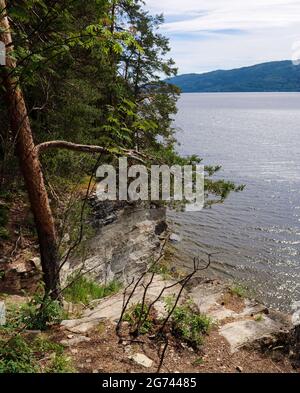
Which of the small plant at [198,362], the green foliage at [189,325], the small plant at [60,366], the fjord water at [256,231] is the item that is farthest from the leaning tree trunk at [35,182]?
the fjord water at [256,231]

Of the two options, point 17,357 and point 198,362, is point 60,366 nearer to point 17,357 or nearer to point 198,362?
point 17,357

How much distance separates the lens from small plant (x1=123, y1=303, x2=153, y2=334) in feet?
21.8

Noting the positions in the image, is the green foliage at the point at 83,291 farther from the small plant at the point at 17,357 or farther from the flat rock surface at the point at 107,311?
the small plant at the point at 17,357

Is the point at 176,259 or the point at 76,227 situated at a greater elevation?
the point at 76,227

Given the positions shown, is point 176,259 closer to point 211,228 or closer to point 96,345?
point 211,228

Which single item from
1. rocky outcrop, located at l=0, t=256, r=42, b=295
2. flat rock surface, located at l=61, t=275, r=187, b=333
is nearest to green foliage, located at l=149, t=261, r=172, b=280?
flat rock surface, located at l=61, t=275, r=187, b=333

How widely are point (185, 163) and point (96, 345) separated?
7.02m

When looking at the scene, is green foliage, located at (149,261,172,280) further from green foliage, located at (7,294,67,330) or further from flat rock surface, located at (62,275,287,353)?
green foliage, located at (7,294,67,330)

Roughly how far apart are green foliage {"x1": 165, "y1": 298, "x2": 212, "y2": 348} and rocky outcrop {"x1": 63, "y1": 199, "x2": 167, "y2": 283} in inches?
228

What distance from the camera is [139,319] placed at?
649 cm

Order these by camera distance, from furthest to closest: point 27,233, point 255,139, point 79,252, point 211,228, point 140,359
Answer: point 255,139 < point 211,228 < point 79,252 < point 27,233 < point 140,359

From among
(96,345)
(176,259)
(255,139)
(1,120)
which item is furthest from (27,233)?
(255,139)

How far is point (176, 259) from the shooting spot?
23.0 metres

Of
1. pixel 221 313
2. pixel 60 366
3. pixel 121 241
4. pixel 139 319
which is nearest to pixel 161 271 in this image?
pixel 121 241
